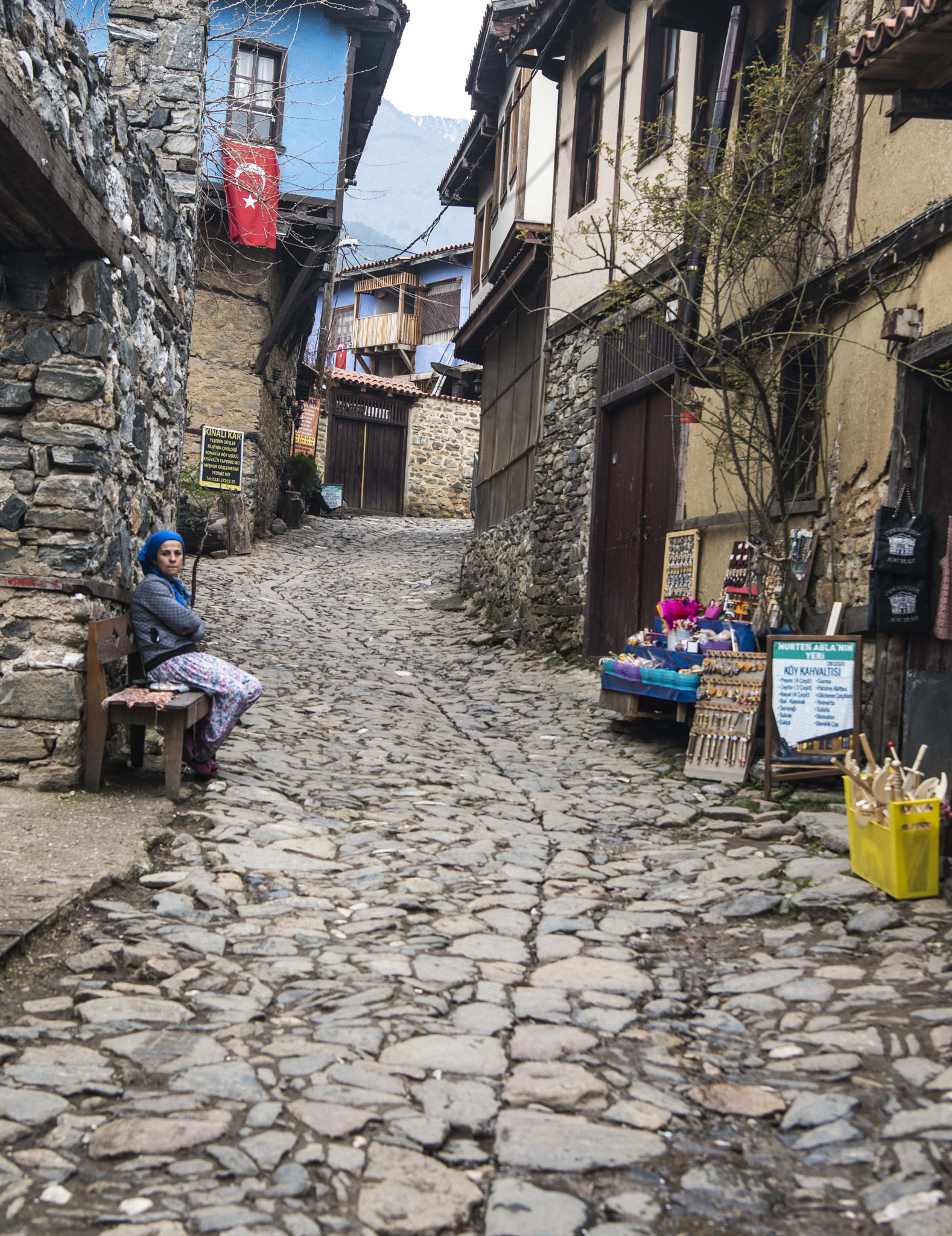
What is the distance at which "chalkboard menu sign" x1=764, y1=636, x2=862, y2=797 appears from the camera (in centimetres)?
577

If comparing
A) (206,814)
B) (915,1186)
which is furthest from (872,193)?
(915,1186)

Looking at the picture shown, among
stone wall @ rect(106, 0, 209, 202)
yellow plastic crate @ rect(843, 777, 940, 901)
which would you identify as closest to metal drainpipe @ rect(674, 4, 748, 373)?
stone wall @ rect(106, 0, 209, 202)

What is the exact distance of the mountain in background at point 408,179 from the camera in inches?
5620

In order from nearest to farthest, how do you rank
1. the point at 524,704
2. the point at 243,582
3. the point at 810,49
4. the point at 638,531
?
1. the point at 810,49
2. the point at 524,704
3. the point at 638,531
4. the point at 243,582

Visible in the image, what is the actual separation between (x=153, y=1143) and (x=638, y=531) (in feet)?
26.5

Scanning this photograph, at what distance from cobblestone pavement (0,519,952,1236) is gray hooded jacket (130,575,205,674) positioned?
84 cm

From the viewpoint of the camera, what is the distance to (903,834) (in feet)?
13.5

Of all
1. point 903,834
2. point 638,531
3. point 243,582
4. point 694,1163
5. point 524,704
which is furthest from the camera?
point 243,582

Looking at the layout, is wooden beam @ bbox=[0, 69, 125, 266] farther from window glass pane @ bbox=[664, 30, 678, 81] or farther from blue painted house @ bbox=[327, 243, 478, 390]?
blue painted house @ bbox=[327, 243, 478, 390]

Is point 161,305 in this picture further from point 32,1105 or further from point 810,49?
point 32,1105

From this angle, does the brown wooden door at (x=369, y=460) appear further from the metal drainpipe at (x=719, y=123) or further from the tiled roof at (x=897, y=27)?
the tiled roof at (x=897, y=27)

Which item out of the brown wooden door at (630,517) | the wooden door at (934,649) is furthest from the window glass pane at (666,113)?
the wooden door at (934,649)

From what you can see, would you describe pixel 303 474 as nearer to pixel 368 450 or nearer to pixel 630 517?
pixel 368 450

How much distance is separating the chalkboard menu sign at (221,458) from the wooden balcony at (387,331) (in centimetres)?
1557
